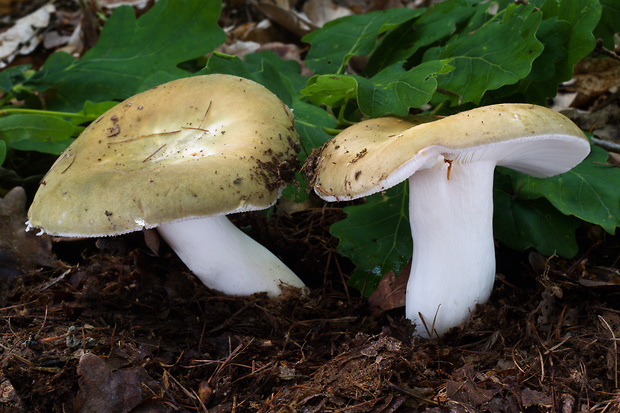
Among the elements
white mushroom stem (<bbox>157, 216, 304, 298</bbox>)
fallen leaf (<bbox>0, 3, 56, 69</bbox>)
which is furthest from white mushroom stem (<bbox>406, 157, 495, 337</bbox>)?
fallen leaf (<bbox>0, 3, 56, 69</bbox>)

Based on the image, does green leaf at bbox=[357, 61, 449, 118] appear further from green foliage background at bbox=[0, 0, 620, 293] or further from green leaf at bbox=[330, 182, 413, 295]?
green leaf at bbox=[330, 182, 413, 295]

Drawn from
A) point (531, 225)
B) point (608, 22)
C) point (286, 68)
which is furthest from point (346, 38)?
point (531, 225)

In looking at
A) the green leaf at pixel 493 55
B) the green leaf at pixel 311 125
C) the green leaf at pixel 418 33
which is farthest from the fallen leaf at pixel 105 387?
the green leaf at pixel 418 33

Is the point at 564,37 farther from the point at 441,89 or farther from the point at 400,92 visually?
the point at 400,92

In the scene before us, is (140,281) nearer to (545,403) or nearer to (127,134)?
(127,134)

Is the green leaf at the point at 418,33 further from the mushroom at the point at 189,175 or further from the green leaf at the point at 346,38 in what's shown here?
the mushroom at the point at 189,175

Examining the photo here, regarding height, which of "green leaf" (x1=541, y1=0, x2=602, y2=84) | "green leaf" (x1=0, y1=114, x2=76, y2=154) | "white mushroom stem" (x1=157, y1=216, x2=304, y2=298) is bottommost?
"white mushroom stem" (x1=157, y1=216, x2=304, y2=298)

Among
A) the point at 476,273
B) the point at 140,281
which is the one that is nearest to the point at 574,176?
the point at 476,273
